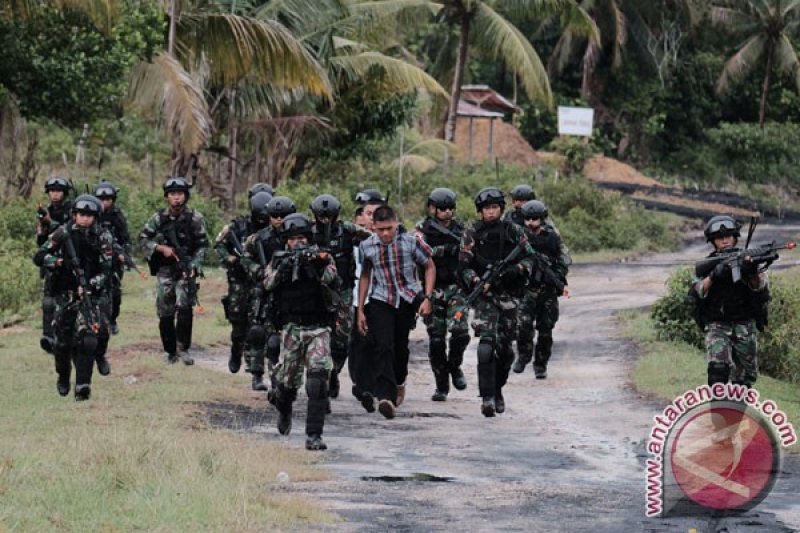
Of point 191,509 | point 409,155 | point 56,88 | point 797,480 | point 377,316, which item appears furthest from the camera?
point 409,155

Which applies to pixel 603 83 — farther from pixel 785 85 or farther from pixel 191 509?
pixel 191 509

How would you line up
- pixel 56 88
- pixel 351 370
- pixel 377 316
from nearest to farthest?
pixel 377 316
pixel 351 370
pixel 56 88

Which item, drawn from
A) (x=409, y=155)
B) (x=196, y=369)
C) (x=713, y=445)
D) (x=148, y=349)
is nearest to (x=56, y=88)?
(x=148, y=349)

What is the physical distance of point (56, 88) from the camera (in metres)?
22.0

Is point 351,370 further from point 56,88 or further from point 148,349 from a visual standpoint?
point 56,88

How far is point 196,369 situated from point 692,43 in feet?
137

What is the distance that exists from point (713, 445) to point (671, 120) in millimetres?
43580

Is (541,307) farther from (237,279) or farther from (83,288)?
(83,288)

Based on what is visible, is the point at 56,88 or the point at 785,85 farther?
the point at 785,85

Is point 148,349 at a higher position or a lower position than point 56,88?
lower

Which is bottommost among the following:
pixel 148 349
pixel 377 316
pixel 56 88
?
pixel 148 349

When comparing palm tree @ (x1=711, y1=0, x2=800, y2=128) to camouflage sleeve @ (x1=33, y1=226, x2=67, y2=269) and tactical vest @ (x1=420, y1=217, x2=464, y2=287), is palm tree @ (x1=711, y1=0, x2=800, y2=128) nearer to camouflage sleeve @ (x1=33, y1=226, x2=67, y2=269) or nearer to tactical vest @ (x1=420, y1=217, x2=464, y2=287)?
tactical vest @ (x1=420, y1=217, x2=464, y2=287)

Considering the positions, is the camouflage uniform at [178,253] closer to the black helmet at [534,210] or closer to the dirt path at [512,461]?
the dirt path at [512,461]

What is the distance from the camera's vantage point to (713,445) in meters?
10.9
